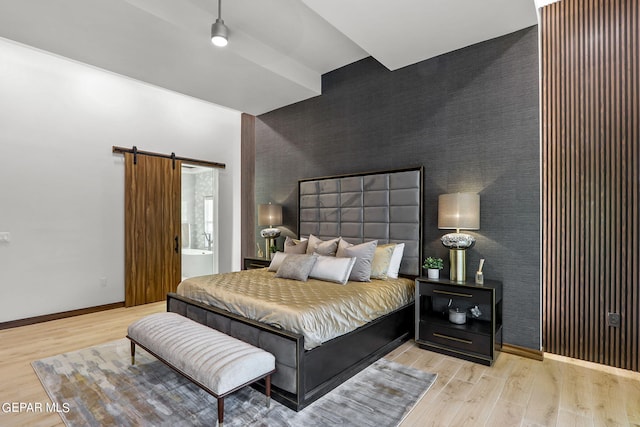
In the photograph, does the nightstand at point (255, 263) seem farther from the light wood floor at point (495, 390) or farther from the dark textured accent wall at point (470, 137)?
the light wood floor at point (495, 390)

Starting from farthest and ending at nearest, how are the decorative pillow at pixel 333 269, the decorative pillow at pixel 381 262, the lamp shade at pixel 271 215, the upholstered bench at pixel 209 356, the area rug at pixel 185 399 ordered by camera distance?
1. the lamp shade at pixel 271 215
2. the decorative pillow at pixel 381 262
3. the decorative pillow at pixel 333 269
4. the area rug at pixel 185 399
5. the upholstered bench at pixel 209 356

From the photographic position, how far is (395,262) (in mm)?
3621

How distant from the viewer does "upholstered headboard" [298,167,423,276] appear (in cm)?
368

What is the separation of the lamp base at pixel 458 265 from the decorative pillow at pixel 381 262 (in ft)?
2.08

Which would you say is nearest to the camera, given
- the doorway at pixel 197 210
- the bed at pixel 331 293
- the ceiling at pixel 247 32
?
the bed at pixel 331 293

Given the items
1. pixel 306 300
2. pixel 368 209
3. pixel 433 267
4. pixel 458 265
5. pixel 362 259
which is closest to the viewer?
pixel 306 300

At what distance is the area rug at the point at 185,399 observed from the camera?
6.81 feet

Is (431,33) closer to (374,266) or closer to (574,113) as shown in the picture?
(574,113)

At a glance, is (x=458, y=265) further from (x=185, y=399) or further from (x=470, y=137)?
(x=185, y=399)

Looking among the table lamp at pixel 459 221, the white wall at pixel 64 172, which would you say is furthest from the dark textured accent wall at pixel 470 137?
the white wall at pixel 64 172

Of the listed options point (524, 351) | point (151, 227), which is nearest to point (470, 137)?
point (524, 351)

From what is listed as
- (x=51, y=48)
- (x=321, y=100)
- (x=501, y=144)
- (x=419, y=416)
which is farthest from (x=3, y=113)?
(x=501, y=144)

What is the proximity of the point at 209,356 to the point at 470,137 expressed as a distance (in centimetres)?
309

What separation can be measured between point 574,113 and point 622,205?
886mm
